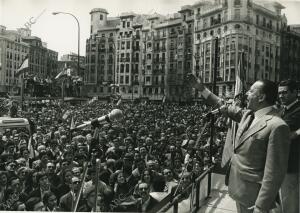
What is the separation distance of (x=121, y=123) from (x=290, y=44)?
2237 mm

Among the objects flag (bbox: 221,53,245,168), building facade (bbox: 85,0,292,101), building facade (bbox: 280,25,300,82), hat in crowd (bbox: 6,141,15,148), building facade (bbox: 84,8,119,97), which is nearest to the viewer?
flag (bbox: 221,53,245,168)

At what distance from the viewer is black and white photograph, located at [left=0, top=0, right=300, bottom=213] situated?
11.3 ft

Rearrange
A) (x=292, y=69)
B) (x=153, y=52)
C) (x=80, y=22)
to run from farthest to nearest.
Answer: (x=153, y=52) → (x=80, y=22) → (x=292, y=69)

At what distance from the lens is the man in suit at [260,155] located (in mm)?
1581

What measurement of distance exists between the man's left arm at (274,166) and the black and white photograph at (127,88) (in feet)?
4.32

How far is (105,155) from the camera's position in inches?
166

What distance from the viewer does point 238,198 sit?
1892 mm

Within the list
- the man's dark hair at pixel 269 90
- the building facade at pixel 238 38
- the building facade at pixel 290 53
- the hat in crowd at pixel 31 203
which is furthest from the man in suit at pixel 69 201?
the building facade at pixel 290 53

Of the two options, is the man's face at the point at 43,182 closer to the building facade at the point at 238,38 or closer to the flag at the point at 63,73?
the flag at the point at 63,73

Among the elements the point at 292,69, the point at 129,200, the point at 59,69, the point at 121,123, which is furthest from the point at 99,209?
the point at 292,69

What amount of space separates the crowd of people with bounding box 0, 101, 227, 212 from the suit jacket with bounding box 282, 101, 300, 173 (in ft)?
2.84

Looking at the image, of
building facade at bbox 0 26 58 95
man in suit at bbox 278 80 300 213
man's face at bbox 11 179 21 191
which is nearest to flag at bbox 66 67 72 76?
building facade at bbox 0 26 58 95

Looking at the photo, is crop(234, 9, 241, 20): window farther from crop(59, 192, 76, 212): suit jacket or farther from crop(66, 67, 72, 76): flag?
crop(59, 192, 76, 212): suit jacket

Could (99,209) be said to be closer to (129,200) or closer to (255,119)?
(129,200)
